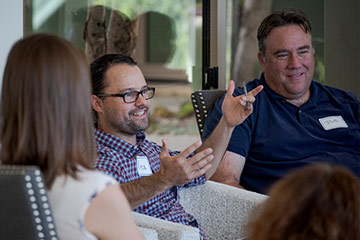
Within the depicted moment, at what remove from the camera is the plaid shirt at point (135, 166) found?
2.32 meters

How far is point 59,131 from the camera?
1.45 metres

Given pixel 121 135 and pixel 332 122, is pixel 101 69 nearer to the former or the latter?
pixel 121 135

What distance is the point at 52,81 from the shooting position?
144 centimetres

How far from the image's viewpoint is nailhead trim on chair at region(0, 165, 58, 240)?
4.73 feet

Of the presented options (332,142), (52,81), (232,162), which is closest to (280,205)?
(52,81)

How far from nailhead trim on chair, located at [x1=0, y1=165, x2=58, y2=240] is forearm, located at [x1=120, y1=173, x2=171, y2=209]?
677 millimetres

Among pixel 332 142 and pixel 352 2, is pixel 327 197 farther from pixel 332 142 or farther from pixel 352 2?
pixel 352 2

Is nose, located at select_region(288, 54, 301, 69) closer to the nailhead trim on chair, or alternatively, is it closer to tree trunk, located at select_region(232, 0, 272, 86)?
the nailhead trim on chair

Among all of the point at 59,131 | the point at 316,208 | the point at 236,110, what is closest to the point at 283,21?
the point at 236,110

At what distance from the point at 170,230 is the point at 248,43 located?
7.22 meters

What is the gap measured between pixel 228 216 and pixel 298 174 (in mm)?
1561

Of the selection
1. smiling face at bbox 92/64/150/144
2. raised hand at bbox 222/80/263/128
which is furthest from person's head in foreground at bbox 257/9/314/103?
smiling face at bbox 92/64/150/144

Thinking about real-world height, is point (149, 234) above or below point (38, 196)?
below

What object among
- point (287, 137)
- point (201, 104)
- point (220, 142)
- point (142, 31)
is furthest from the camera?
point (142, 31)
